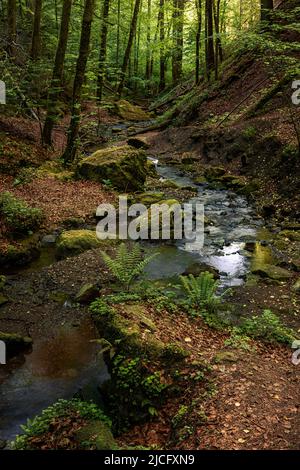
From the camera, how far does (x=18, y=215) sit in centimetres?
1009

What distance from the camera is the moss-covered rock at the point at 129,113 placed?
30438 millimetres

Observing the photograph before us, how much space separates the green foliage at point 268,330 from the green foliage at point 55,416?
8.75 ft

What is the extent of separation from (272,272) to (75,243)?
4.38m

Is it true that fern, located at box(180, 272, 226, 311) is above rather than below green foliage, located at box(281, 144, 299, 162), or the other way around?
below

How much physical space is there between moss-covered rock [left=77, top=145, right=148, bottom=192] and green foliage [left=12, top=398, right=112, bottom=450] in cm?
992

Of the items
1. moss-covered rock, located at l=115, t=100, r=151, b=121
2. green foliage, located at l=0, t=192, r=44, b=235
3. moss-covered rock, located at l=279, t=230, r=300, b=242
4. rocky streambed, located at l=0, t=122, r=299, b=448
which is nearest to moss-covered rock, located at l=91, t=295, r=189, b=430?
rocky streambed, located at l=0, t=122, r=299, b=448

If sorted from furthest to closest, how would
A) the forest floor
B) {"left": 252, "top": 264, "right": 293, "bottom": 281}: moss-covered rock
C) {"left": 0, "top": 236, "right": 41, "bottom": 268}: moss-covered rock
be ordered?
1. {"left": 0, "top": 236, "right": 41, "bottom": 268}: moss-covered rock
2. {"left": 252, "top": 264, "right": 293, "bottom": 281}: moss-covered rock
3. the forest floor

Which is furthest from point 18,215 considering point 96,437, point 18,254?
point 96,437

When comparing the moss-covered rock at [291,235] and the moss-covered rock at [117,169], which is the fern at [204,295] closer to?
the moss-covered rock at [291,235]

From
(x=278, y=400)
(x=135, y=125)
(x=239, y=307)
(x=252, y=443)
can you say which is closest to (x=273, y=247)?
(x=239, y=307)

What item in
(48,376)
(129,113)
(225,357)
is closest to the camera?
(225,357)

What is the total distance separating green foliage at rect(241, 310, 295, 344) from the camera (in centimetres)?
627

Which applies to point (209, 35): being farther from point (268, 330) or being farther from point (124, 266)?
point (268, 330)

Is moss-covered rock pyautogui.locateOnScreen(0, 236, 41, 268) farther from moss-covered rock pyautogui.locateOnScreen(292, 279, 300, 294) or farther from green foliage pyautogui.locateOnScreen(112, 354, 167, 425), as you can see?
moss-covered rock pyautogui.locateOnScreen(292, 279, 300, 294)
